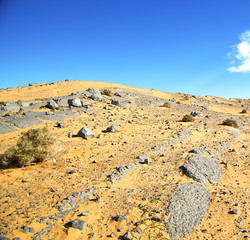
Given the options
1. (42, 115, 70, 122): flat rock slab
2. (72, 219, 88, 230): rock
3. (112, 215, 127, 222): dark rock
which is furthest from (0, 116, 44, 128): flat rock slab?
(112, 215, 127, 222): dark rock

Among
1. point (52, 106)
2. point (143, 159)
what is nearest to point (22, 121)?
point (52, 106)

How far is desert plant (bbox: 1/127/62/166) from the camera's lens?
7.07 m

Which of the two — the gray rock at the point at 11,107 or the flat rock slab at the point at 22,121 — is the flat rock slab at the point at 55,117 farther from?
the gray rock at the point at 11,107

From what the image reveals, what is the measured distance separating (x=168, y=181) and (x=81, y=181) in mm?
3333

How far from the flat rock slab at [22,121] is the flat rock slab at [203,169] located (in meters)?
11.0

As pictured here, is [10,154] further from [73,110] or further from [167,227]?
[73,110]

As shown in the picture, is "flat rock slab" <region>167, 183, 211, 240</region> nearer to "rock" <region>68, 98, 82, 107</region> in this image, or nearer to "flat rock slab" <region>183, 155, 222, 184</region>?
"flat rock slab" <region>183, 155, 222, 184</region>

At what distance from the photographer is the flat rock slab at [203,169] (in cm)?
685

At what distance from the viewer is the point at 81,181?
6227 millimetres

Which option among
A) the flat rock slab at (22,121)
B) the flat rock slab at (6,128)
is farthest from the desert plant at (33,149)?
the flat rock slab at (22,121)

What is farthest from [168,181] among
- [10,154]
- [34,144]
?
[10,154]

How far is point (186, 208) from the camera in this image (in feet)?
16.8

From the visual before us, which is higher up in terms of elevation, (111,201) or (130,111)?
(130,111)

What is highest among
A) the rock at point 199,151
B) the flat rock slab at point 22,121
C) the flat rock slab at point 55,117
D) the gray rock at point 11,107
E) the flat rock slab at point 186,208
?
the gray rock at point 11,107
